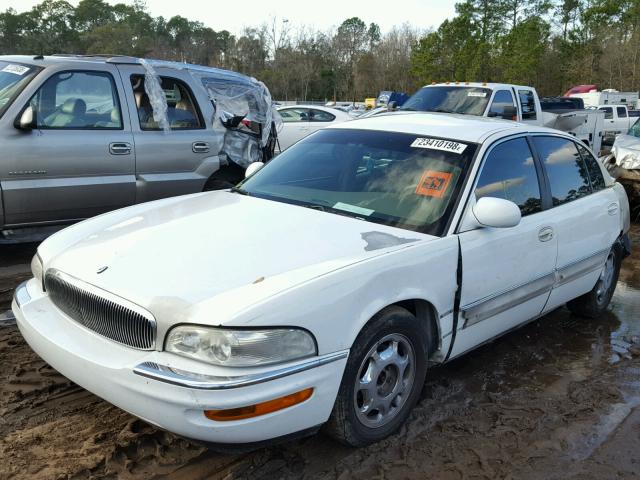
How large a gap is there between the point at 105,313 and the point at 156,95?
13.4ft

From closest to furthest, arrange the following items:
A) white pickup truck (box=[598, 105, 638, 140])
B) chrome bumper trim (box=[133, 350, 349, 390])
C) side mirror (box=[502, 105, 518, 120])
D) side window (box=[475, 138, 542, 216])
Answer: chrome bumper trim (box=[133, 350, 349, 390]) → side window (box=[475, 138, 542, 216]) → side mirror (box=[502, 105, 518, 120]) → white pickup truck (box=[598, 105, 638, 140])

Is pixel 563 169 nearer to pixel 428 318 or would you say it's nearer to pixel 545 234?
pixel 545 234

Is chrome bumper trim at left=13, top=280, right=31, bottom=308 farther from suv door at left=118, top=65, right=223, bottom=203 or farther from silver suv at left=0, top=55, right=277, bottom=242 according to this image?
suv door at left=118, top=65, right=223, bottom=203


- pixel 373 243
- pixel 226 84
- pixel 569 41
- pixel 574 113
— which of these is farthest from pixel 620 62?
pixel 373 243

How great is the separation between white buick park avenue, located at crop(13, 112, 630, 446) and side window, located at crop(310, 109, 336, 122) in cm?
1035

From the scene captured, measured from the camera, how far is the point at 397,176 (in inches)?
148

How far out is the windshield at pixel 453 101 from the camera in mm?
11828

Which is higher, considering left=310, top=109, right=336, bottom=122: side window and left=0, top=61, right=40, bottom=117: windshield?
left=0, top=61, right=40, bottom=117: windshield

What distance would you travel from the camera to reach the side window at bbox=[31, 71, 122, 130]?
18.7ft

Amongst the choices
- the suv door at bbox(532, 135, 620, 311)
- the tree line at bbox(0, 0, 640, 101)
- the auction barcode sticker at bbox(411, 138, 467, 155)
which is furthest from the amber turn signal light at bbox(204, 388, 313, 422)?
the tree line at bbox(0, 0, 640, 101)

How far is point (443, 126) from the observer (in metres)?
4.12

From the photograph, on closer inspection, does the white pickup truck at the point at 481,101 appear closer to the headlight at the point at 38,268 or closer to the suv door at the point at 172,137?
the suv door at the point at 172,137

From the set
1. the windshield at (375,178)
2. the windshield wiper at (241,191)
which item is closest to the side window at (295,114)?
the windshield at (375,178)

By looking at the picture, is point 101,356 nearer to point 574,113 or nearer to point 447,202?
point 447,202
